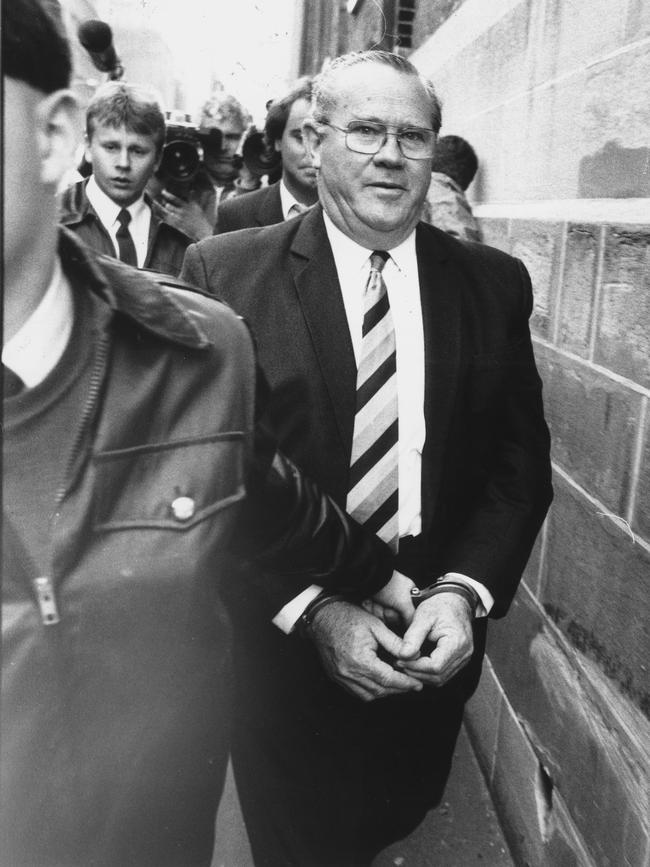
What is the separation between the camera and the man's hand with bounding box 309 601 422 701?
1.80 meters

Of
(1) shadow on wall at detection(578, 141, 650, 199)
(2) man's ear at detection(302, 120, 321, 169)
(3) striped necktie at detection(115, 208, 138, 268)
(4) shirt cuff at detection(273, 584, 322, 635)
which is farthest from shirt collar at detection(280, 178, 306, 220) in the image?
(4) shirt cuff at detection(273, 584, 322, 635)

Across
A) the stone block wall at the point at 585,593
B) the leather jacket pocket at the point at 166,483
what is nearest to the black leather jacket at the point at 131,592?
the leather jacket pocket at the point at 166,483

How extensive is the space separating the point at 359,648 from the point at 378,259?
767 millimetres

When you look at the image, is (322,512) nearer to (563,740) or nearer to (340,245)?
(340,245)

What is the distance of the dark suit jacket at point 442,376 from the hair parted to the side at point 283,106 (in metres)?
2.07

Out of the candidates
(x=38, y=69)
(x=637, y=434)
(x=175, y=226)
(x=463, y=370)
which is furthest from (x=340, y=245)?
(x=175, y=226)

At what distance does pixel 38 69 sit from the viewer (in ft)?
2.37

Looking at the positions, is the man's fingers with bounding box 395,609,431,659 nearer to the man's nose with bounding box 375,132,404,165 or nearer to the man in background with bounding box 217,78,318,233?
the man's nose with bounding box 375,132,404,165

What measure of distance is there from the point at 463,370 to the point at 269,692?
0.82 metres

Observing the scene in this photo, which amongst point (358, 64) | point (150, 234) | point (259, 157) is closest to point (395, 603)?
point (358, 64)

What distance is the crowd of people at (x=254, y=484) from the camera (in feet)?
2.89

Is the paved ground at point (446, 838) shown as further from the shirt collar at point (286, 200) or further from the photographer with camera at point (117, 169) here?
the shirt collar at point (286, 200)

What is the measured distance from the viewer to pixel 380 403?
1869 millimetres

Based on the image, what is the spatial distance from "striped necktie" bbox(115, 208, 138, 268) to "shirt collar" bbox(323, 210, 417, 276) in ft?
6.20
